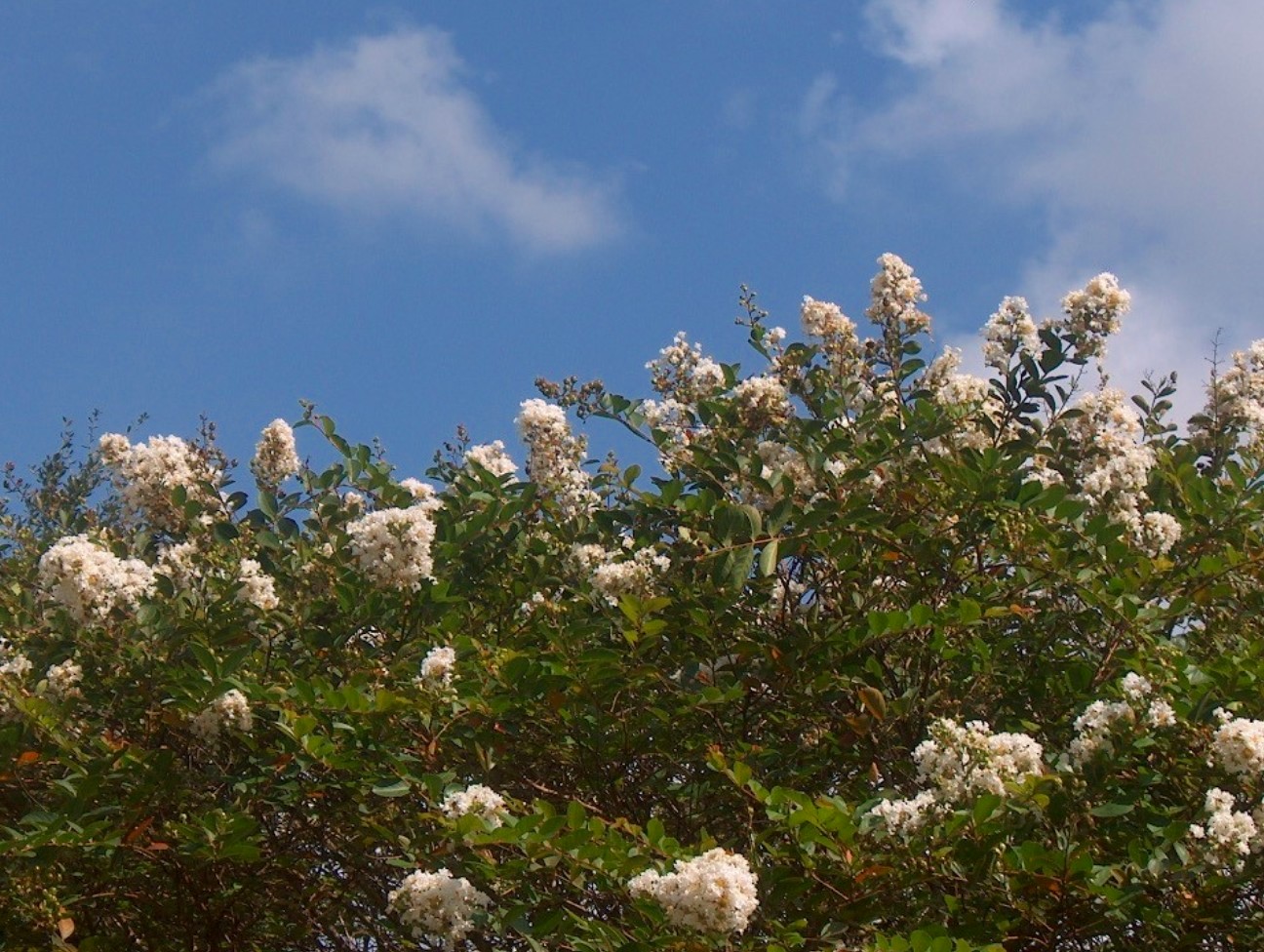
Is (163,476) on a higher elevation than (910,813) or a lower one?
higher

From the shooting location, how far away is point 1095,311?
20.3 feet

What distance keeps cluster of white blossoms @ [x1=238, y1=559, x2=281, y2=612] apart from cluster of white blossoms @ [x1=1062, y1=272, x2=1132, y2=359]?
323 centimetres

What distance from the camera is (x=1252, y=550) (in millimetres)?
5215

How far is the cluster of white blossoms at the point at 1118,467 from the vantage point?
5270 millimetres

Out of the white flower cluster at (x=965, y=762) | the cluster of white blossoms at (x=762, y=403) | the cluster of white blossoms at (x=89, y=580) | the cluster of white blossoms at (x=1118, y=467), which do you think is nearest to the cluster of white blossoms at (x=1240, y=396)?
the cluster of white blossoms at (x=1118, y=467)

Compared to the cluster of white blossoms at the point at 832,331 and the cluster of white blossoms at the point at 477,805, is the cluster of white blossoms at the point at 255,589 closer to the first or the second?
the cluster of white blossoms at the point at 477,805

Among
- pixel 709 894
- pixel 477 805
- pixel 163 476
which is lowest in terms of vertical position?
pixel 709 894

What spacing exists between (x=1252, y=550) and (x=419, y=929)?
9.86 ft

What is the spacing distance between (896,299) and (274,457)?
2.59 m

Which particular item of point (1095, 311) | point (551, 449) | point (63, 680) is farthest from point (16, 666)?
point (1095, 311)

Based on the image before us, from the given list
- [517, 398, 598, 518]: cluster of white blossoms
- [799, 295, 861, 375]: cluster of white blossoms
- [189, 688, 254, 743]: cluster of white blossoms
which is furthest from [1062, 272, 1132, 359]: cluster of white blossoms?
[189, 688, 254, 743]: cluster of white blossoms

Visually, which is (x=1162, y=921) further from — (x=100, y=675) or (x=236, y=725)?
(x=100, y=675)

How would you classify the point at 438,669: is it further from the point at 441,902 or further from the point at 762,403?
the point at 762,403

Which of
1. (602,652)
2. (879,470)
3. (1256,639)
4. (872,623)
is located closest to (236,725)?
(602,652)
